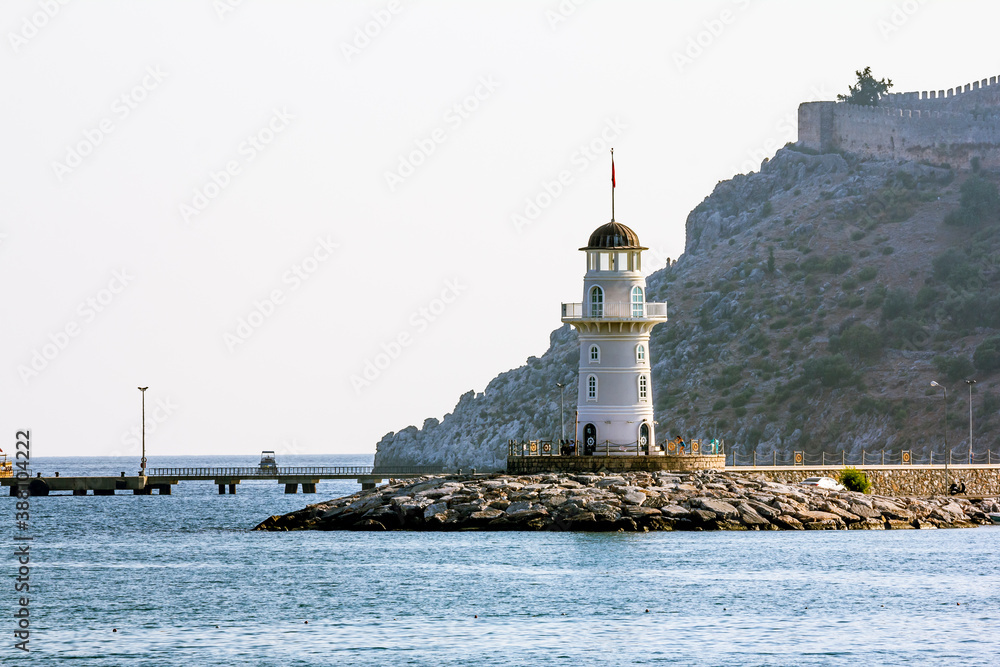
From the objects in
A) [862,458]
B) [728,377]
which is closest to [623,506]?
[862,458]

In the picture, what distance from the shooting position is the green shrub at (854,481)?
235 ft

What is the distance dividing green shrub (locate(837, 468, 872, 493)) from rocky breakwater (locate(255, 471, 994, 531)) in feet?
10.4

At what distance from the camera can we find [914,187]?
16188 centimetres

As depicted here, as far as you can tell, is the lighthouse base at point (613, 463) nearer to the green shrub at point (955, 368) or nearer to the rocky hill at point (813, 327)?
the rocky hill at point (813, 327)

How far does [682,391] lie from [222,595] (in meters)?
94.0

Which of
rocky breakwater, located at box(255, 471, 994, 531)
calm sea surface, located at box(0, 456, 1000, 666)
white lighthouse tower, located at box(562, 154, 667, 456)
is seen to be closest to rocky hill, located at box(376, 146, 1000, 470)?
rocky breakwater, located at box(255, 471, 994, 531)

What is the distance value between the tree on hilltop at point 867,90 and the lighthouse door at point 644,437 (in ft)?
372

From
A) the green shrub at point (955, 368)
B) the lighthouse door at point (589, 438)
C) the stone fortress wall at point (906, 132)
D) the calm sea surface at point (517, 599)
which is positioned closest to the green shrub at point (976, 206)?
the stone fortress wall at point (906, 132)

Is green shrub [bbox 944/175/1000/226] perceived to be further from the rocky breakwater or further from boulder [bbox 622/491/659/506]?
boulder [bbox 622/491/659/506]

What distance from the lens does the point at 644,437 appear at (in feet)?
213

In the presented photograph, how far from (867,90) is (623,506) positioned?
12021 cm

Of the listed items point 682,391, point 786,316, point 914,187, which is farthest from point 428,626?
point 914,187

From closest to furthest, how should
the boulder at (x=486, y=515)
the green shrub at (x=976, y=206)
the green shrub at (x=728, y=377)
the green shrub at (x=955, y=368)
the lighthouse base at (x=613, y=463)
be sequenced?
the boulder at (x=486, y=515) < the lighthouse base at (x=613, y=463) < the green shrub at (x=955, y=368) < the green shrub at (x=728, y=377) < the green shrub at (x=976, y=206)

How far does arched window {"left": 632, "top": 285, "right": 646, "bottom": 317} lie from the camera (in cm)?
6525
